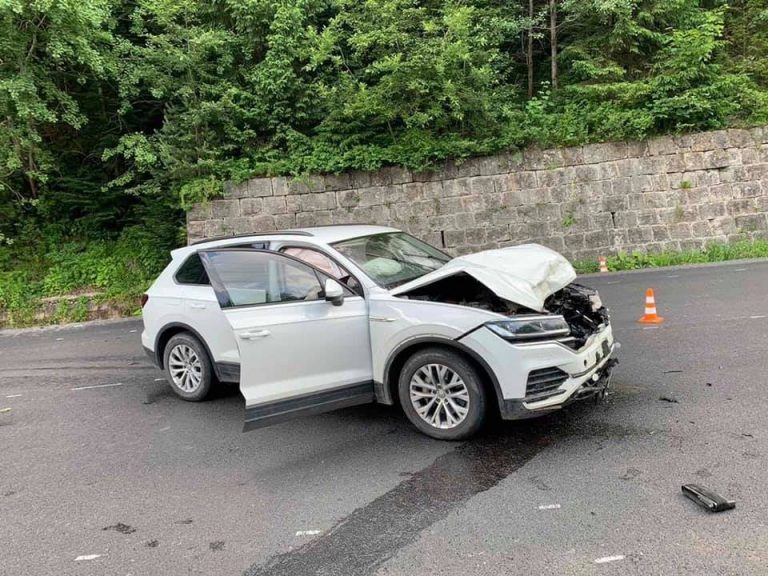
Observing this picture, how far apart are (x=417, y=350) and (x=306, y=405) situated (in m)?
0.96

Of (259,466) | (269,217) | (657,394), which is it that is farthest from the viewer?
(269,217)

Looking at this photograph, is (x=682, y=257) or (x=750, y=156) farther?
(x=750, y=156)

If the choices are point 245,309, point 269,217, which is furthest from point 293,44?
point 245,309

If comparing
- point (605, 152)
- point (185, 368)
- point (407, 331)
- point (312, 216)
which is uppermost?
point (605, 152)

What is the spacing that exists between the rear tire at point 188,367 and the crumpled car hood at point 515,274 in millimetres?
2475

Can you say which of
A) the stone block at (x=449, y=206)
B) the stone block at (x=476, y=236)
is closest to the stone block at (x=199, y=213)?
the stone block at (x=449, y=206)

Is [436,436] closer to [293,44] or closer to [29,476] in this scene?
[29,476]

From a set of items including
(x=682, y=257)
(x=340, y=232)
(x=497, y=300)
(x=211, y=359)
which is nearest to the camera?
(x=497, y=300)

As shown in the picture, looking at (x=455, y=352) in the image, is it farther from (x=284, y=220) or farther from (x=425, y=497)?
(x=284, y=220)

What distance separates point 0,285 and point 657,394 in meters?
13.5

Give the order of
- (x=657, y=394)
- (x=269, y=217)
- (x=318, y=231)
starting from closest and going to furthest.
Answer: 1. (x=657, y=394)
2. (x=318, y=231)
3. (x=269, y=217)

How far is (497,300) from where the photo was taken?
4.84 m

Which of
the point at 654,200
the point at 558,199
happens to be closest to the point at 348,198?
the point at 558,199

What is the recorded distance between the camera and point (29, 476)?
461cm
